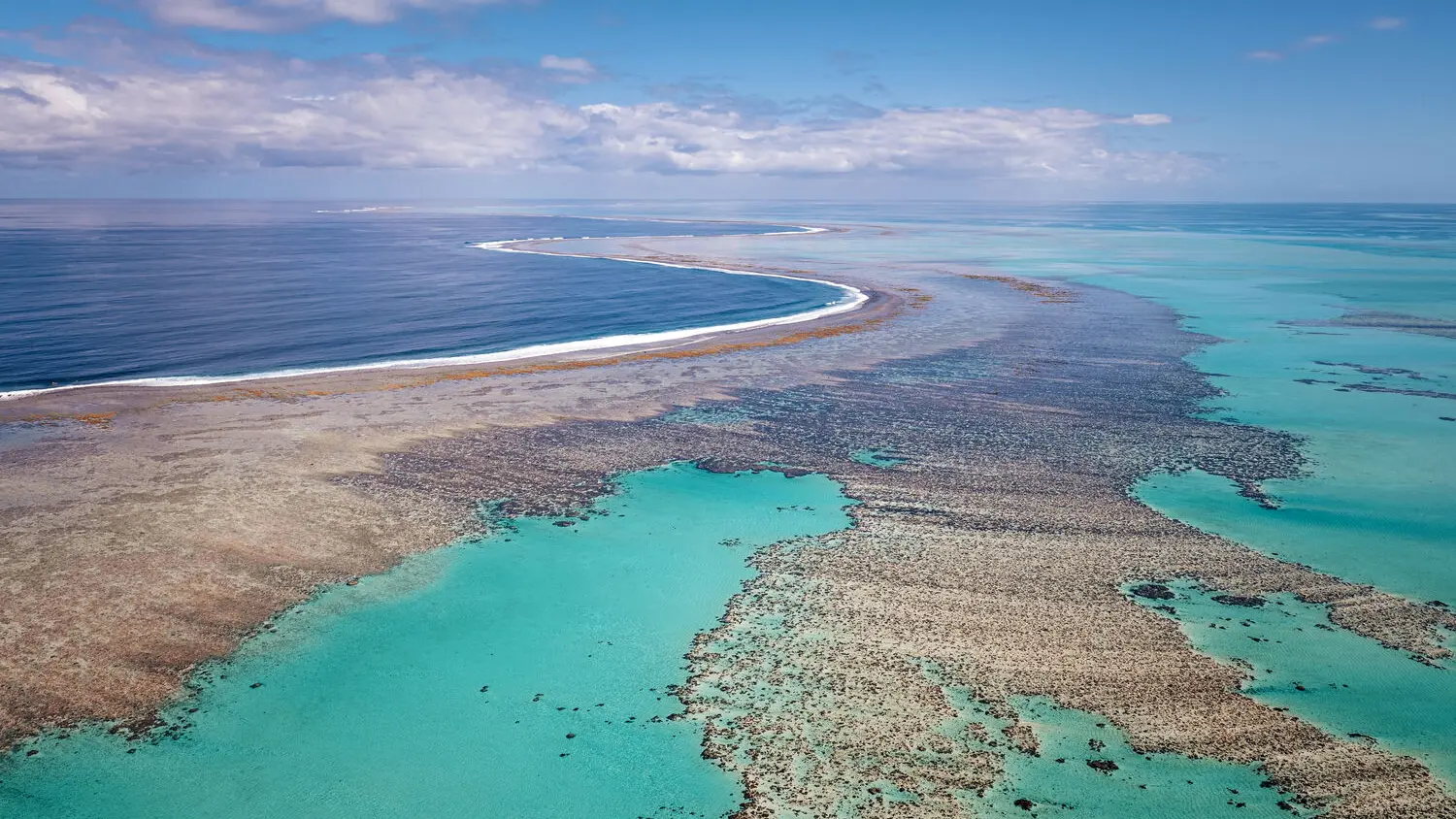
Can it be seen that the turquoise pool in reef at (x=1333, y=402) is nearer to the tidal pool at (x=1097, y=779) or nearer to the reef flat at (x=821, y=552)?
the reef flat at (x=821, y=552)

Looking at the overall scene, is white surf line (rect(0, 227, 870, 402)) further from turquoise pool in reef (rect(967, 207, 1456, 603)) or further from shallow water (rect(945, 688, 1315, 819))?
shallow water (rect(945, 688, 1315, 819))

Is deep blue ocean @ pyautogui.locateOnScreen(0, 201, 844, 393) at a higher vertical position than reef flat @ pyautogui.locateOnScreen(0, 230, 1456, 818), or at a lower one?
higher

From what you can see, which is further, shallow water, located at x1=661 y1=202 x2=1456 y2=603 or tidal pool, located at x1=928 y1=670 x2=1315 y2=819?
shallow water, located at x1=661 y1=202 x2=1456 y2=603

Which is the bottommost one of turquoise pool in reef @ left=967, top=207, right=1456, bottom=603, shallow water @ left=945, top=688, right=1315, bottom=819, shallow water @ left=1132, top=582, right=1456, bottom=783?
shallow water @ left=945, top=688, right=1315, bottom=819

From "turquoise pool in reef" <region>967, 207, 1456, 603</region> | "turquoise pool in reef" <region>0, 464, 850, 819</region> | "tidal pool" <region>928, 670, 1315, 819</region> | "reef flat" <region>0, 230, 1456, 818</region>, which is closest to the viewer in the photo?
"tidal pool" <region>928, 670, 1315, 819</region>

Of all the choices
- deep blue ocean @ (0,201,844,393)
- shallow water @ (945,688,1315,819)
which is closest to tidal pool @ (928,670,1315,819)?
shallow water @ (945,688,1315,819)
